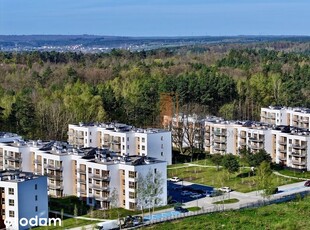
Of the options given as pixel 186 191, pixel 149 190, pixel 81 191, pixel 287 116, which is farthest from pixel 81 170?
pixel 287 116

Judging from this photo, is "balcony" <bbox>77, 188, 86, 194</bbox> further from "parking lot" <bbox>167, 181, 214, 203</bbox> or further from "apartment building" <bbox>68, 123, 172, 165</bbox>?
"apartment building" <bbox>68, 123, 172, 165</bbox>

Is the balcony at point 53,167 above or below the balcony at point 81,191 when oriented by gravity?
above

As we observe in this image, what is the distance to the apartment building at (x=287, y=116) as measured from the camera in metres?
35.8

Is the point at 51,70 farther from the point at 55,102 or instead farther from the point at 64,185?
the point at 64,185

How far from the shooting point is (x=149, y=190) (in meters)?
22.9

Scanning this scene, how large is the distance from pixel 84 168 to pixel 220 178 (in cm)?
643

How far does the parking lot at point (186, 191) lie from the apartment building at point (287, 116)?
1065 centimetres

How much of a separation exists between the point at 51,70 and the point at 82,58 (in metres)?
16.2

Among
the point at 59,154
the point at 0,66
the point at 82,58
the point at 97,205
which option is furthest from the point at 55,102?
the point at 82,58

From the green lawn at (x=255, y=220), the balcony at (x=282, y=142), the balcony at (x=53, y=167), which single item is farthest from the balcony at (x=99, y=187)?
the balcony at (x=282, y=142)

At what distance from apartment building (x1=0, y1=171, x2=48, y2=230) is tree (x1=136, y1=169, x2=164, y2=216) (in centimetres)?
343

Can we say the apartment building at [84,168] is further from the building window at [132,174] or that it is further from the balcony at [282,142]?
the balcony at [282,142]

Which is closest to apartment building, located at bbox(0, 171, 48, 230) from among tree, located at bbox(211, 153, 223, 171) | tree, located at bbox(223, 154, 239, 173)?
tree, located at bbox(223, 154, 239, 173)

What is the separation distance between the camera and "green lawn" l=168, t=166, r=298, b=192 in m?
27.0
